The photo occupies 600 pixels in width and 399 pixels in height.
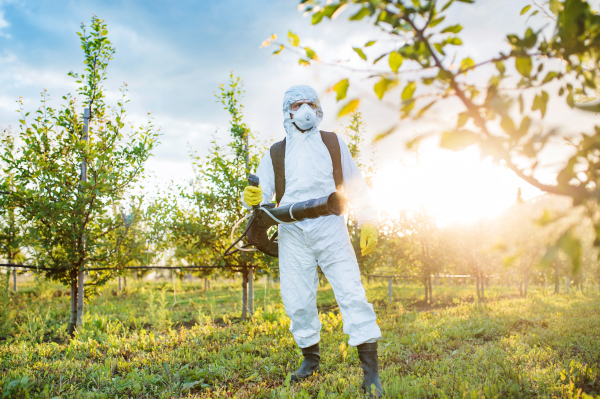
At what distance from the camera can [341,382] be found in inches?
104

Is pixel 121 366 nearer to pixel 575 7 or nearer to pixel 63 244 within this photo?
pixel 63 244

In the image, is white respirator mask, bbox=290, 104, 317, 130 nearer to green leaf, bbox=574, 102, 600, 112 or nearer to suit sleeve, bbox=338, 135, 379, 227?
suit sleeve, bbox=338, 135, 379, 227

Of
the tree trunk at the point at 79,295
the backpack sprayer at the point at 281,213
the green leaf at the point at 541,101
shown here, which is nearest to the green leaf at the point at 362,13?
the green leaf at the point at 541,101

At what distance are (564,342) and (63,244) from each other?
19.0 ft

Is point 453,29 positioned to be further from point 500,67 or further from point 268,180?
point 268,180

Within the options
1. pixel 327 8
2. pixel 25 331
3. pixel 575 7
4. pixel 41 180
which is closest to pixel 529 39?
pixel 575 7

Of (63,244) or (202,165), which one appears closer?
(63,244)

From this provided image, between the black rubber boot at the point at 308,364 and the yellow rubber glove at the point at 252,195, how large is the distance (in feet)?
4.32

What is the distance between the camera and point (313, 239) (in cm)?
294

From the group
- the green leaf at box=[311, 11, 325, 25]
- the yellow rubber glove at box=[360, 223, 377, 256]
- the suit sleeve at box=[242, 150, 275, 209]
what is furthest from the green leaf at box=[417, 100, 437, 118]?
the suit sleeve at box=[242, 150, 275, 209]

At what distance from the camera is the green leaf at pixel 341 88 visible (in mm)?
1046

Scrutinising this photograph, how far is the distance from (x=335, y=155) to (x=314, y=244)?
0.84 metres

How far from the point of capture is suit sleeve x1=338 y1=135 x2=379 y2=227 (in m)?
3.10

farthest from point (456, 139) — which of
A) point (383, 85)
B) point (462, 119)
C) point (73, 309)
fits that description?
point (73, 309)
